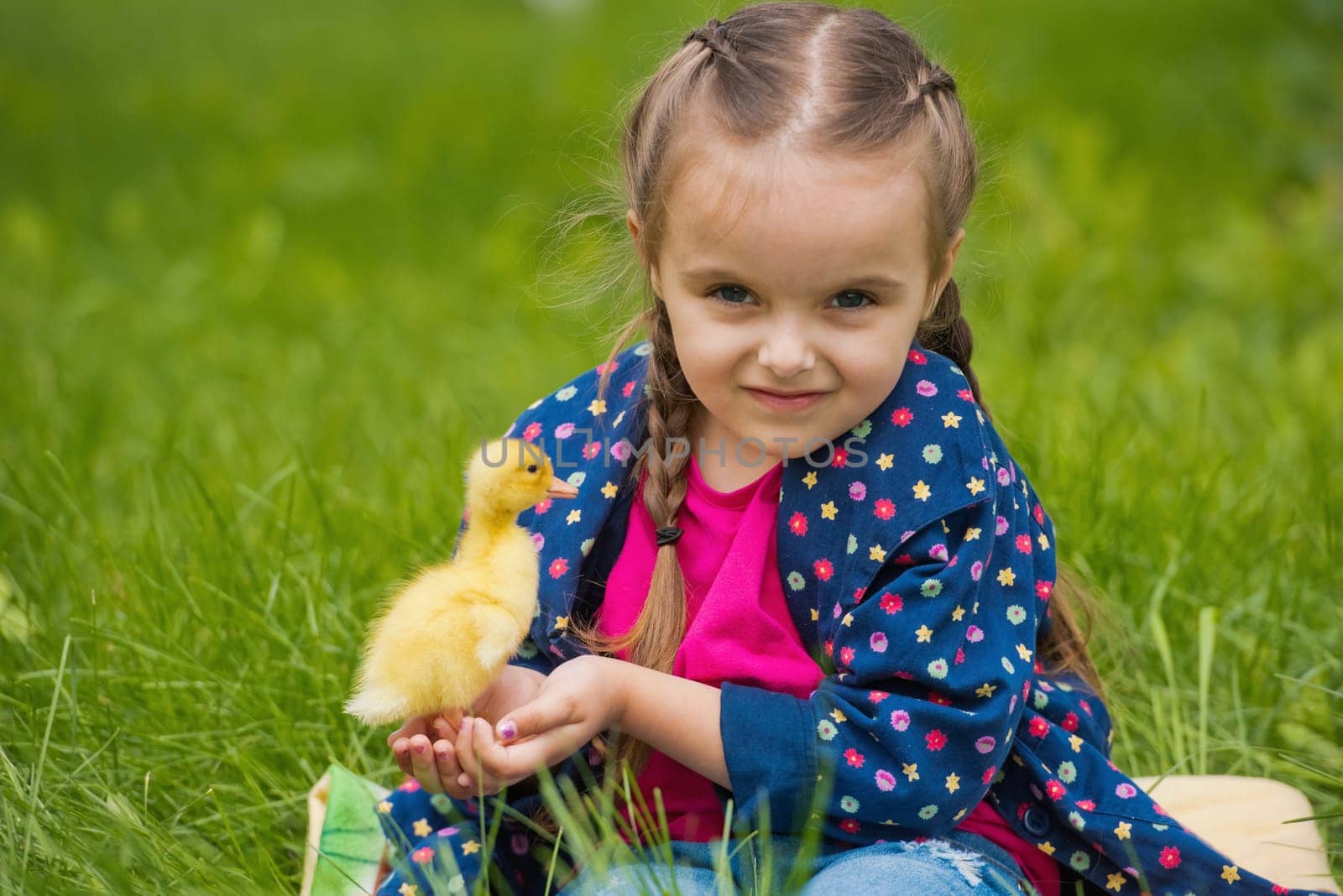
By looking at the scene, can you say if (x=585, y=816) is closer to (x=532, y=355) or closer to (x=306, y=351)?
(x=532, y=355)

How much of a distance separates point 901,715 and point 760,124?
746mm

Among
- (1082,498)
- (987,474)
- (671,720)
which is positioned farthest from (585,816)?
(1082,498)

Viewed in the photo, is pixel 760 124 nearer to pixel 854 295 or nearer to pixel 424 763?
pixel 854 295

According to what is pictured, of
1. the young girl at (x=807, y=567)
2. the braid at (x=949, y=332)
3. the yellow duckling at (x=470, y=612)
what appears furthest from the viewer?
the braid at (x=949, y=332)

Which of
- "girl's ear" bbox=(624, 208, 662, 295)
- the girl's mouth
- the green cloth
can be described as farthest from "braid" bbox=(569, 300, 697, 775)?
the green cloth

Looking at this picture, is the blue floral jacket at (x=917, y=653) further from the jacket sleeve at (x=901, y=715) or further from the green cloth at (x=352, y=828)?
the green cloth at (x=352, y=828)

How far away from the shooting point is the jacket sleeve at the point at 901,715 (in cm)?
174

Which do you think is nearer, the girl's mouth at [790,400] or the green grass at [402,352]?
the girl's mouth at [790,400]

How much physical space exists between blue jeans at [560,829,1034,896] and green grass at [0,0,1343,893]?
0.50m

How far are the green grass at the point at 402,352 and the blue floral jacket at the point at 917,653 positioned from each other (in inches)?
14.2

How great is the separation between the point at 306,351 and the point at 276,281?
751mm

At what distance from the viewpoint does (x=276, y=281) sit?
529 centimetres

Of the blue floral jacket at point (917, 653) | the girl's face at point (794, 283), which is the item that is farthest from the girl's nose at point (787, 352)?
the blue floral jacket at point (917, 653)

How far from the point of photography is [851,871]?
176 cm
